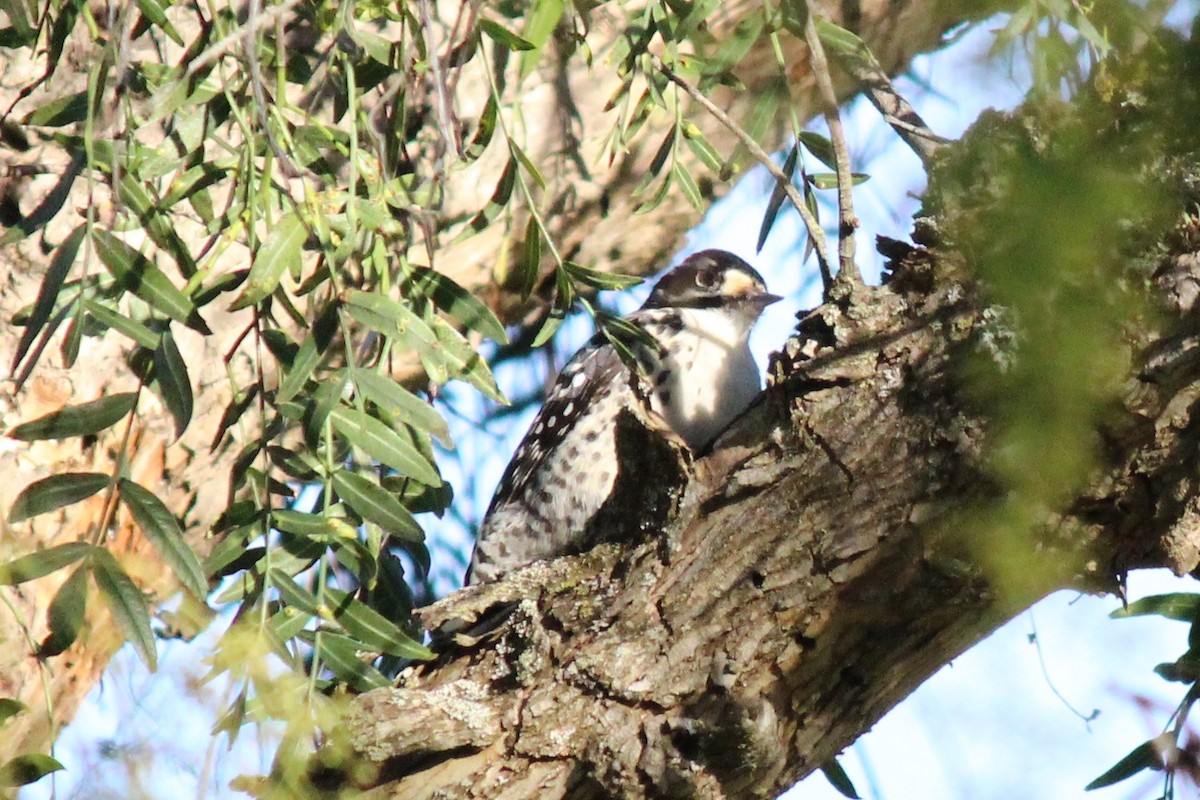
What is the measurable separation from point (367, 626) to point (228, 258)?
62.2 inches

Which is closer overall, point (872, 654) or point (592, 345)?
point (872, 654)

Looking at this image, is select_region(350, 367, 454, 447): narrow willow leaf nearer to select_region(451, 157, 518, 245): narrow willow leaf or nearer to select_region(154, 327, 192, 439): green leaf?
select_region(154, 327, 192, 439): green leaf

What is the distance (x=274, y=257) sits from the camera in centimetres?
215

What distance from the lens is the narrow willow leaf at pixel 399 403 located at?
7.63 ft

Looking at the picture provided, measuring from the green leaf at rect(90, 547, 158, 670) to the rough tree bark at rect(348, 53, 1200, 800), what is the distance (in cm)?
47

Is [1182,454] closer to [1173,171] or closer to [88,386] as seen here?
[1173,171]

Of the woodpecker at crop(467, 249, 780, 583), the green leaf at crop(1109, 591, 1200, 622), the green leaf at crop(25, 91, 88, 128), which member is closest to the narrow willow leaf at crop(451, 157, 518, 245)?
the green leaf at crop(25, 91, 88, 128)

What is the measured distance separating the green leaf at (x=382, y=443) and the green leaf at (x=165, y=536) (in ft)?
1.11

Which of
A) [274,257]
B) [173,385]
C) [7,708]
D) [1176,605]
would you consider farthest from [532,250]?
[1176,605]

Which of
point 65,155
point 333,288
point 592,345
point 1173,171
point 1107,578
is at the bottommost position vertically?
point 1107,578

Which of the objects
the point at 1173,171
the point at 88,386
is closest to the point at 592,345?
the point at 88,386

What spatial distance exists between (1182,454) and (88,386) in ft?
9.20

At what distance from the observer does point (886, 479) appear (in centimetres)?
221

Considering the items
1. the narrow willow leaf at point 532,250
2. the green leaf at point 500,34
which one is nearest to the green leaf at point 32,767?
the narrow willow leaf at point 532,250
